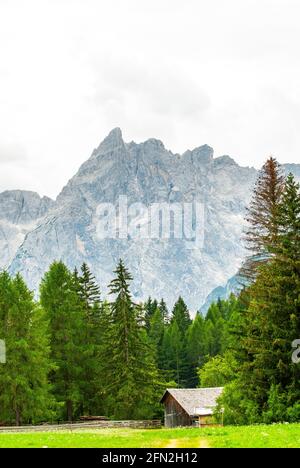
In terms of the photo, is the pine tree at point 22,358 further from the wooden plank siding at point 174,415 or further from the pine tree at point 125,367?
the wooden plank siding at point 174,415

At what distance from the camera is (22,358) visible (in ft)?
159

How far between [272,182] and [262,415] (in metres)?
15.2

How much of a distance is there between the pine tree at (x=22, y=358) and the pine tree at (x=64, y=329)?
180 inches

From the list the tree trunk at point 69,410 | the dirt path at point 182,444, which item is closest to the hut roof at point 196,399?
the tree trunk at point 69,410

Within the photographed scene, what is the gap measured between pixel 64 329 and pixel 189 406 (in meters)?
13.8

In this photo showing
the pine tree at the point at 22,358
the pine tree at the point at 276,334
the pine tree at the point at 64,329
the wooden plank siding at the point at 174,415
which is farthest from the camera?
the wooden plank siding at the point at 174,415

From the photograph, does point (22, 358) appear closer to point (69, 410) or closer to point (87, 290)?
point (69, 410)

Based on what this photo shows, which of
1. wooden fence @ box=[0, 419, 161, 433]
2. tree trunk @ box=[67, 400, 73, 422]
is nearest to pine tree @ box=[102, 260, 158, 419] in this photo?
wooden fence @ box=[0, 419, 161, 433]

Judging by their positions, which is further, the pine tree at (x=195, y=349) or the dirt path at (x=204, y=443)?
the pine tree at (x=195, y=349)

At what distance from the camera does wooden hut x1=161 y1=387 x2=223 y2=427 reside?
185ft

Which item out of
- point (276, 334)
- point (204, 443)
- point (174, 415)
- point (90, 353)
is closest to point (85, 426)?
point (90, 353)

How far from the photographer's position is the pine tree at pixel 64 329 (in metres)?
55.9

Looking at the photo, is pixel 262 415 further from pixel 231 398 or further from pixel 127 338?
pixel 127 338

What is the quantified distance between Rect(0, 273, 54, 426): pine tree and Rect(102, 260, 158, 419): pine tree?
6.47m
